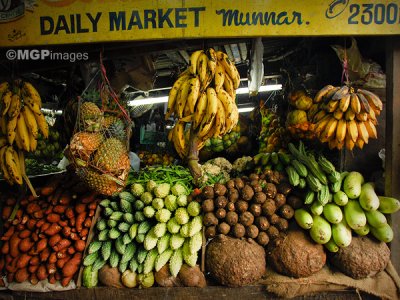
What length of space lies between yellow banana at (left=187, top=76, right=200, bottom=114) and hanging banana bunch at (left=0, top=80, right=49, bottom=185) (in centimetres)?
156

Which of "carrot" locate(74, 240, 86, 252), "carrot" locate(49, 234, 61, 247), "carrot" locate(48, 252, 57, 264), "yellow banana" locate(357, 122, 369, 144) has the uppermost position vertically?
"yellow banana" locate(357, 122, 369, 144)

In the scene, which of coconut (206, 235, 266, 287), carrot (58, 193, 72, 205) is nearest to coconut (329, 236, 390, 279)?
coconut (206, 235, 266, 287)

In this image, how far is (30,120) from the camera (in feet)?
9.47

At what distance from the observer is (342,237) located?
274 centimetres

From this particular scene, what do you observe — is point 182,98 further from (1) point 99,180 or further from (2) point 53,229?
(2) point 53,229

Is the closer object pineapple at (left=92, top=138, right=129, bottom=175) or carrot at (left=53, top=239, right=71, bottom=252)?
pineapple at (left=92, top=138, right=129, bottom=175)

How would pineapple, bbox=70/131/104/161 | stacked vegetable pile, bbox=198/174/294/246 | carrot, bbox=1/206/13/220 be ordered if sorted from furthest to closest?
carrot, bbox=1/206/13/220
stacked vegetable pile, bbox=198/174/294/246
pineapple, bbox=70/131/104/161

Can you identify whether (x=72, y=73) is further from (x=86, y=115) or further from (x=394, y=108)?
(x=394, y=108)

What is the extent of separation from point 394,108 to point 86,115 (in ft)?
9.88

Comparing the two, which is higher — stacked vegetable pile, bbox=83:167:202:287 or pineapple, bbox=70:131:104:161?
pineapple, bbox=70:131:104:161

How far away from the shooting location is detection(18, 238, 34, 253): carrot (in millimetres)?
2961

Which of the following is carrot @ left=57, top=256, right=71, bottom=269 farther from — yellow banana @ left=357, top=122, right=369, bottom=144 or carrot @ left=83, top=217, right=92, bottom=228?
yellow banana @ left=357, top=122, right=369, bottom=144

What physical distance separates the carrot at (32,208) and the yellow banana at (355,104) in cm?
337
